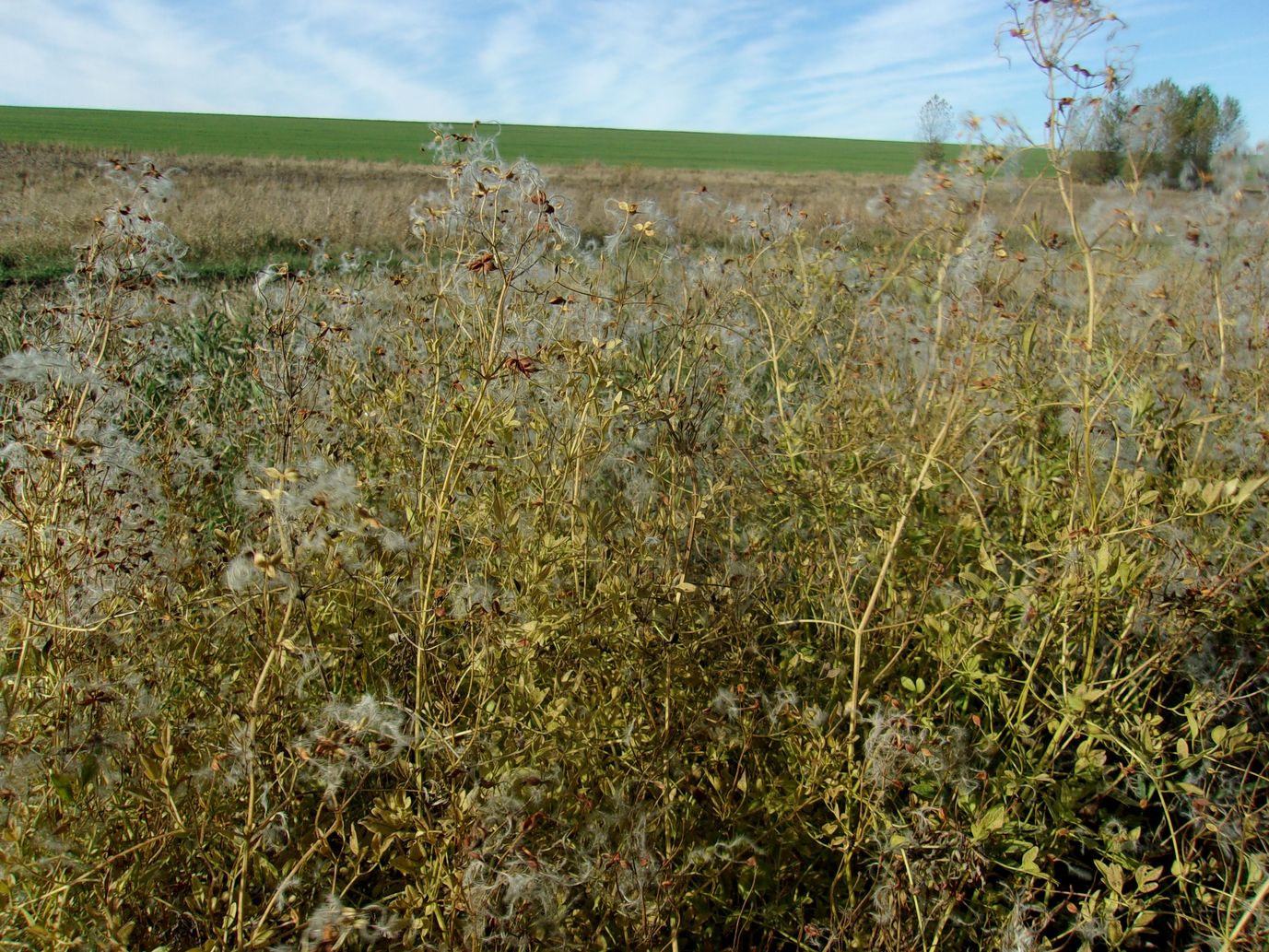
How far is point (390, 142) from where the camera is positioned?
2667 inches

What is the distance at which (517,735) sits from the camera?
2.06 m

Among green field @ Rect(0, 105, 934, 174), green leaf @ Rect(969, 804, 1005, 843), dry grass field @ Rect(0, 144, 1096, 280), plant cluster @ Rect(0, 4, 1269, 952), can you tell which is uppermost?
green field @ Rect(0, 105, 934, 174)

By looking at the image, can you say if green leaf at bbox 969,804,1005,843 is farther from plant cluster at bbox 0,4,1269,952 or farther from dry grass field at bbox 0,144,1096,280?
dry grass field at bbox 0,144,1096,280

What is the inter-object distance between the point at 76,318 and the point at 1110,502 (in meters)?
2.96

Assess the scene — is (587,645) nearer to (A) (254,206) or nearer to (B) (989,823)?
(B) (989,823)

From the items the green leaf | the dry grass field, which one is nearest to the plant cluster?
the green leaf

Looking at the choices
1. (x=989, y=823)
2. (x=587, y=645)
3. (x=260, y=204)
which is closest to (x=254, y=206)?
(x=260, y=204)

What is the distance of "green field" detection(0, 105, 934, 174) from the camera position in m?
54.2

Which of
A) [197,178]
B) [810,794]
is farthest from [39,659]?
[197,178]

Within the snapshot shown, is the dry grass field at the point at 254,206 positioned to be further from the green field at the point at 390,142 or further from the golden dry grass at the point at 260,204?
the green field at the point at 390,142

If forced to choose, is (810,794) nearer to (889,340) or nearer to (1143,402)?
(1143,402)

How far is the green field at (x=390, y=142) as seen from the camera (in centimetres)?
5416

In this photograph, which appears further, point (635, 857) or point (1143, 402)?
point (1143, 402)

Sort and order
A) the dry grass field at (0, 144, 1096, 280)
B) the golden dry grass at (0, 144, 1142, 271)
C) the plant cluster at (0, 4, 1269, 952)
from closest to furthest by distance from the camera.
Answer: the plant cluster at (0, 4, 1269, 952), the dry grass field at (0, 144, 1096, 280), the golden dry grass at (0, 144, 1142, 271)
